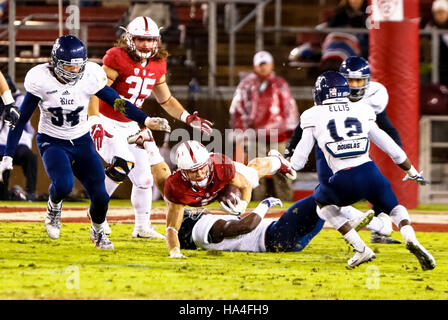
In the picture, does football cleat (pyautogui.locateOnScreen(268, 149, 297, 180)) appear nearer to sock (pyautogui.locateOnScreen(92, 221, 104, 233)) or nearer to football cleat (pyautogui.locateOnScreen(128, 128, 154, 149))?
football cleat (pyautogui.locateOnScreen(128, 128, 154, 149))

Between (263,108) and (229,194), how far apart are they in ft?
Result: 13.9

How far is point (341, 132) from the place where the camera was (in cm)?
575

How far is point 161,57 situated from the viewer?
718cm

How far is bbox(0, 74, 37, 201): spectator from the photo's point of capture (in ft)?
33.3

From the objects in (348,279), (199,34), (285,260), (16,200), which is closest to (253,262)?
(285,260)

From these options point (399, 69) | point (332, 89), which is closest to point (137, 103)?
point (332, 89)

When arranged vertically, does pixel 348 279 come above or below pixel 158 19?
below

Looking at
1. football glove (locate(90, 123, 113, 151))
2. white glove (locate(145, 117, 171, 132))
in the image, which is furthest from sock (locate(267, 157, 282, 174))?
football glove (locate(90, 123, 113, 151))

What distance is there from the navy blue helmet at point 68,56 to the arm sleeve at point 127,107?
0.83 feet

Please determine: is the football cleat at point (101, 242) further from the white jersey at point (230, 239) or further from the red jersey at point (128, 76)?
the red jersey at point (128, 76)
